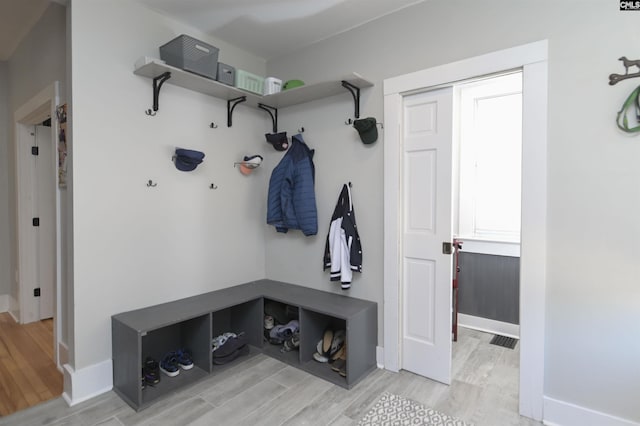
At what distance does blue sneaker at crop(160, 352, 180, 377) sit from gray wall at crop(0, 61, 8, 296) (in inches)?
102

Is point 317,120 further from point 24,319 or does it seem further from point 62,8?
point 24,319

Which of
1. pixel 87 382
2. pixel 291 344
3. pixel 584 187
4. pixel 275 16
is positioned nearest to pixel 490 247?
pixel 584 187

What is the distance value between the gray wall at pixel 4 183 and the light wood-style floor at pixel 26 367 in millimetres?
629

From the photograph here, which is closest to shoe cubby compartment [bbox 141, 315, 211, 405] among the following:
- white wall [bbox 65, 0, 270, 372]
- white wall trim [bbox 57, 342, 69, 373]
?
white wall [bbox 65, 0, 270, 372]

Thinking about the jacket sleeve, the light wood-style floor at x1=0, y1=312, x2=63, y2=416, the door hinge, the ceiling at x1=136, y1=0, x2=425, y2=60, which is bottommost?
the light wood-style floor at x1=0, y1=312, x2=63, y2=416

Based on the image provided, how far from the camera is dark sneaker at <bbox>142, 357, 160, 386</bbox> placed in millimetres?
2214

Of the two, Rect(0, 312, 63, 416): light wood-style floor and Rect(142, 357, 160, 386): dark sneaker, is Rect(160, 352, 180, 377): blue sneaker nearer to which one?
Rect(142, 357, 160, 386): dark sneaker

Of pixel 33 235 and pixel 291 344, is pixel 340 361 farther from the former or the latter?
pixel 33 235

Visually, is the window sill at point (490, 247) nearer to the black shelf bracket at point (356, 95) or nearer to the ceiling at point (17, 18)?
the black shelf bracket at point (356, 95)

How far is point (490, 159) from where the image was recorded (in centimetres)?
335

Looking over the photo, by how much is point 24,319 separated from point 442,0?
4732 millimetres

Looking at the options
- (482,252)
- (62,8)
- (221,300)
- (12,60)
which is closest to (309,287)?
(221,300)

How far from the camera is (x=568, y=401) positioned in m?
1.83

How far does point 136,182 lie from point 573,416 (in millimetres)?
3012
